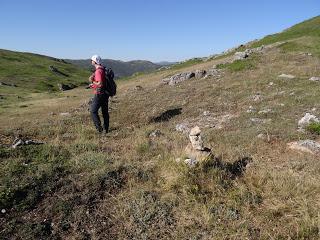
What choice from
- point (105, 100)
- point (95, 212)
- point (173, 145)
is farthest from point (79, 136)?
point (95, 212)

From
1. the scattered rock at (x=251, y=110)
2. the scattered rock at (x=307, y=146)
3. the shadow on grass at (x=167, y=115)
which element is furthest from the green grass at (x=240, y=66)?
the scattered rock at (x=307, y=146)

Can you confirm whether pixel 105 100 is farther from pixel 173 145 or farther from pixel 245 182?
pixel 245 182

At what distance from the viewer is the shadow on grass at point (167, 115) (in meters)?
16.6

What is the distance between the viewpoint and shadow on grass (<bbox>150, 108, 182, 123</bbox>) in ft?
54.3

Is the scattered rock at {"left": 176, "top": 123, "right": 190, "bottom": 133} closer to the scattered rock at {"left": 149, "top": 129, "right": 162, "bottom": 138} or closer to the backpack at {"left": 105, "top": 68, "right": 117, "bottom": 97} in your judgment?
the scattered rock at {"left": 149, "top": 129, "right": 162, "bottom": 138}

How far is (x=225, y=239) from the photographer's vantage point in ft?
19.5

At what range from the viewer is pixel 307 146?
1006 cm

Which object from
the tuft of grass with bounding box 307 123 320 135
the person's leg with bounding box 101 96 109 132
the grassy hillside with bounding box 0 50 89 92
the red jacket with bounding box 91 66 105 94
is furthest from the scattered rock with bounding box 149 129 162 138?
the grassy hillside with bounding box 0 50 89 92

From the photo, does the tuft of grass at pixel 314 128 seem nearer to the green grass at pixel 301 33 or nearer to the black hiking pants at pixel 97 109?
the black hiking pants at pixel 97 109

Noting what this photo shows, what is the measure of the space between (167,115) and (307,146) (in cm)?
789

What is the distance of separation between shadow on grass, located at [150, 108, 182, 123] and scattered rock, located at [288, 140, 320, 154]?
Answer: 6.84 metres

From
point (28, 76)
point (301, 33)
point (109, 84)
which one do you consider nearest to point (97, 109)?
point (109, 84)

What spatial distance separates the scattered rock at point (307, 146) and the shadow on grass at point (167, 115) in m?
6.84

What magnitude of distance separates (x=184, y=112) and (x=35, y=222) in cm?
1119
